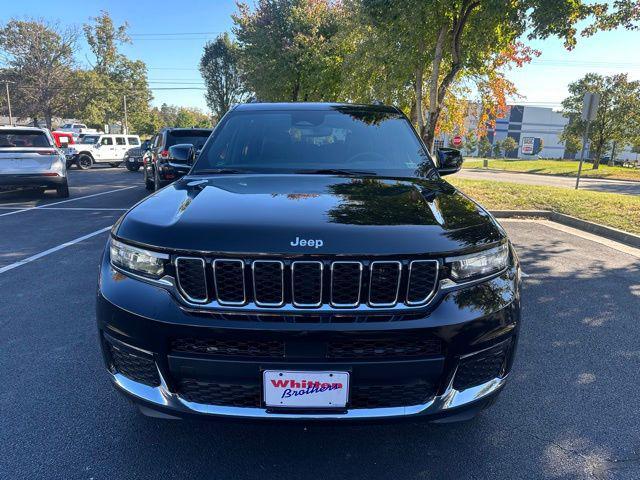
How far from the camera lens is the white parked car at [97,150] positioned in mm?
25016

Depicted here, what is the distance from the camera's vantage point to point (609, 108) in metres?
39.3

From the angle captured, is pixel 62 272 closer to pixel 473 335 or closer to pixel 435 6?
pixel 473 335

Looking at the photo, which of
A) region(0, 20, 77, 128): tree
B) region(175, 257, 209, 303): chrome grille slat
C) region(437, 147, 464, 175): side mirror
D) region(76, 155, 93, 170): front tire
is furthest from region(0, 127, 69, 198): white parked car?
region(0, 20, 77, 128): tree

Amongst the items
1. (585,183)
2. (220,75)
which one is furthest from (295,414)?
(220,75)

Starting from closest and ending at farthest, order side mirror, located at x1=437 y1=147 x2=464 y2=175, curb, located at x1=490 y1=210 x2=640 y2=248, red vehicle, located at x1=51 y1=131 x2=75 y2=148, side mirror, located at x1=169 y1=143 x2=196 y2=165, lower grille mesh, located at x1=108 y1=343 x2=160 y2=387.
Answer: lower grille mesh, located at x1=108 y1=343 x2=160 y2=387, side mirror, located at x1=169 y1=143 x2=196 y2=165, side mirror, located at x1=437 y1=147 x2=464 y2=175, curb, located at x1=490 y1=210 x2=640 y2=248, red vehicle, located at x1=51 y1=131 x2=75 y2=148

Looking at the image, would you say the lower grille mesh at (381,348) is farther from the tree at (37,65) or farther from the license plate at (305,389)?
the tree at (37,65)

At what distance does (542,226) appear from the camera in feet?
27.9

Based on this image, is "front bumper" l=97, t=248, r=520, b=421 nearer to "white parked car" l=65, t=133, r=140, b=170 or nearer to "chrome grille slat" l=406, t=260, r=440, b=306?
"chrome grille slat" l=406, t=260, r=440, b=306

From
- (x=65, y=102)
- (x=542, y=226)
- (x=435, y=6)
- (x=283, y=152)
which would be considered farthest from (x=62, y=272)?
(x=65, y=102)

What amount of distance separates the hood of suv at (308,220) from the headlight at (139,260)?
1.9 inches

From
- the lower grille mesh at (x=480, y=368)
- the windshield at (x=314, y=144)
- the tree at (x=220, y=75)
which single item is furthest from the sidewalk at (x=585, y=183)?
the tree at (x=220, y=75)

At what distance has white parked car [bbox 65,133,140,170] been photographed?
25.0 meters

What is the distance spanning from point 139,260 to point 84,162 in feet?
89.5

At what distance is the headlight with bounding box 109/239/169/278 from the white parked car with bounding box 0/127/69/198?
10322mm
